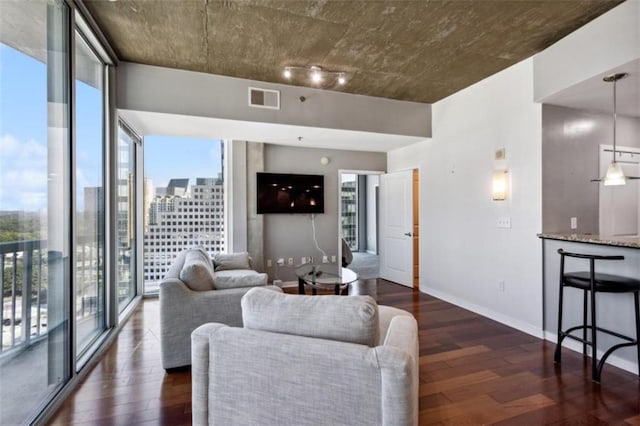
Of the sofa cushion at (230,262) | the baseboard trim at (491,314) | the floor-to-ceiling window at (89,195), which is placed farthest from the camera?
the sofa cushion at (230,262)

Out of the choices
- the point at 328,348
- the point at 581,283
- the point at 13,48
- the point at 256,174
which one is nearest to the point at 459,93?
the point at 581,283

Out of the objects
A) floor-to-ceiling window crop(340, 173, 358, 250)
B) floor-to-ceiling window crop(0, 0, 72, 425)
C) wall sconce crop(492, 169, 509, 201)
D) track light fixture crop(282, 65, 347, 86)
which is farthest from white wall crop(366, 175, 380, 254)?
floor-to-ceiling window crop(0, 0, 72, 425)

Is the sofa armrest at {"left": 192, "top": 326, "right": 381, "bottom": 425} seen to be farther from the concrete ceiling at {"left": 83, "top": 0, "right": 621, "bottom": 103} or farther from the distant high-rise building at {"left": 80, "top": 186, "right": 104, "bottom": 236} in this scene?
the concrete ceiling at {"left": 83, "top": 0, "right": 621, "bottom": 103}

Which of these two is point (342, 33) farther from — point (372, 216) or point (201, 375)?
point (372, 216)

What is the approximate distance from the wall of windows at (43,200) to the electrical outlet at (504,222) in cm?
410

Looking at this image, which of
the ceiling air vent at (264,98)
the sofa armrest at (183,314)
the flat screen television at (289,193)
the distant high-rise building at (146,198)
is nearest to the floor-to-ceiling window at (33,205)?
the sofa armrest at (183,314)

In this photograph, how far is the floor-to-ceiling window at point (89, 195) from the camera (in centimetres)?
256

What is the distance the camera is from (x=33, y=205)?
187 cm

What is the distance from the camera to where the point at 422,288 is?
496 centimetres

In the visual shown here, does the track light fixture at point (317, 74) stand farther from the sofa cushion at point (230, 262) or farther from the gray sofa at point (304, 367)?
the gray sofa at point (304, 367)

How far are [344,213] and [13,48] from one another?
8.37 m

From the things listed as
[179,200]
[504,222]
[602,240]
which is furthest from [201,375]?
[179,200]

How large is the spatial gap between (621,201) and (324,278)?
3560mm

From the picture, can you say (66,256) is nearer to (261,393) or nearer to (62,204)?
(62,204)
